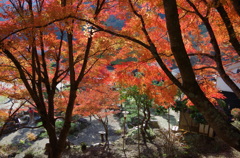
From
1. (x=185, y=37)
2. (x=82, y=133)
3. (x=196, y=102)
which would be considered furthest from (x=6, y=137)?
(x=196, y=102)

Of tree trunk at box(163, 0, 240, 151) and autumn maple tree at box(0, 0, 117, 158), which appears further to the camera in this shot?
autumn maple tree at box(0, 0, 117, 158)

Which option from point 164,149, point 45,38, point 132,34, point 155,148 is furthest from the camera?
point 155,148

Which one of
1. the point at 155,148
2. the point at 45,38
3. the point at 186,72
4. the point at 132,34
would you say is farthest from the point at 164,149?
the point at 45,38

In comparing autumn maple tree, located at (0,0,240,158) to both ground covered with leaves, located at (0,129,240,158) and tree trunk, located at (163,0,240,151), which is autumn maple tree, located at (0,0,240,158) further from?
ground covered with leaves, located at (0,129,240,158)

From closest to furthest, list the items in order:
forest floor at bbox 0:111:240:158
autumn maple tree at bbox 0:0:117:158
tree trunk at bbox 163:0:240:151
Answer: tree trunk at bbox 163:0:240:151, autumn maple tree at bbox 0:0:117:158, forest floor at bbox 0:111:240:158

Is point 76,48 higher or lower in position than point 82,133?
higher

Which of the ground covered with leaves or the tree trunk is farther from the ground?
the tree trunk

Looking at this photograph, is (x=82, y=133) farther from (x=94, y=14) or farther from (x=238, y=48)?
(x=238, y=48)

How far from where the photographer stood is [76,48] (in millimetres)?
6207

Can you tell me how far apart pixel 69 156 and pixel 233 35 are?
23.7 feet

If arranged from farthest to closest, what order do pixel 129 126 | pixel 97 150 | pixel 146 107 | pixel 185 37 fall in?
pixel 129 126 < pixel 146 107 < pixel 97 150 < pixel 185 37

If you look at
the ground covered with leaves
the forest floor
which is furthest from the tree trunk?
the ground covered with leaves

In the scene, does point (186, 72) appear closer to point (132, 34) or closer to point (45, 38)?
point (132, 34)

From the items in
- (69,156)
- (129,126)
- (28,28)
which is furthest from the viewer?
(129,126)
